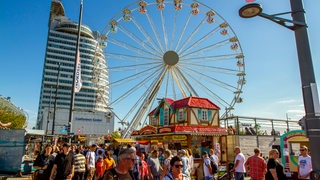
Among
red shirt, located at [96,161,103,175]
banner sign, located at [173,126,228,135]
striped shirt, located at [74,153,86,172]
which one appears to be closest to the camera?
striped shirt, located at [74,153,86,172]

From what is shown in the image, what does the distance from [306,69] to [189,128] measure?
1656cm

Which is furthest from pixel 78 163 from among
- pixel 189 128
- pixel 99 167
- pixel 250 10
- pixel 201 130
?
pixel 201 130

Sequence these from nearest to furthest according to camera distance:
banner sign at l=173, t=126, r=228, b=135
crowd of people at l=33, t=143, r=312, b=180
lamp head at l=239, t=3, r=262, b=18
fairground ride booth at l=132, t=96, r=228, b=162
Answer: crowd of people at l=33, t=143, r=312, b=180
lamp head at l=239, t=3, r=262, b=18
banner sign at l=173, t=126, r=228, b=135
fairground ride booth at l=132, t=96, r=228, b=162

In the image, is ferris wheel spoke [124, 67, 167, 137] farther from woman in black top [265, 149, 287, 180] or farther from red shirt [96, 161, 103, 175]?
woman in black top [265, 149, 287, 180]

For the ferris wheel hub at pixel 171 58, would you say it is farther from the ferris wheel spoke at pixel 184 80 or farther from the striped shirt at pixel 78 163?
the striped shirt at pixel 78 163

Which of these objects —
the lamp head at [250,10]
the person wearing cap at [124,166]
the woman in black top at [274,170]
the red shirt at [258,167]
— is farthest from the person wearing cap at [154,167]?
the lamp head at [250,10]

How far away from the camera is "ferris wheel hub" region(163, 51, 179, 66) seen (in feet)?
81.0

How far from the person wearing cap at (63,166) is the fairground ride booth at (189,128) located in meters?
13.4

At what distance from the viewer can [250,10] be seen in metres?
4.37

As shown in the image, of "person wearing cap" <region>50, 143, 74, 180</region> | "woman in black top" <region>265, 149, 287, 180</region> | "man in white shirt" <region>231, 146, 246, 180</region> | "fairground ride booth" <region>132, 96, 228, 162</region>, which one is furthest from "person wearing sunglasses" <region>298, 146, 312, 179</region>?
"fairground ride booth" <region>132, 96, 228, 162</region>

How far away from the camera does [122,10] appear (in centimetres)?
2436

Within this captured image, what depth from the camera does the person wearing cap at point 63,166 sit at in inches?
258

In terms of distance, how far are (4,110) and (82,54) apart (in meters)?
75.1

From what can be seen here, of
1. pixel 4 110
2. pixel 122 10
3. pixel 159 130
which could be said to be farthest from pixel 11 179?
pixel 4 110
